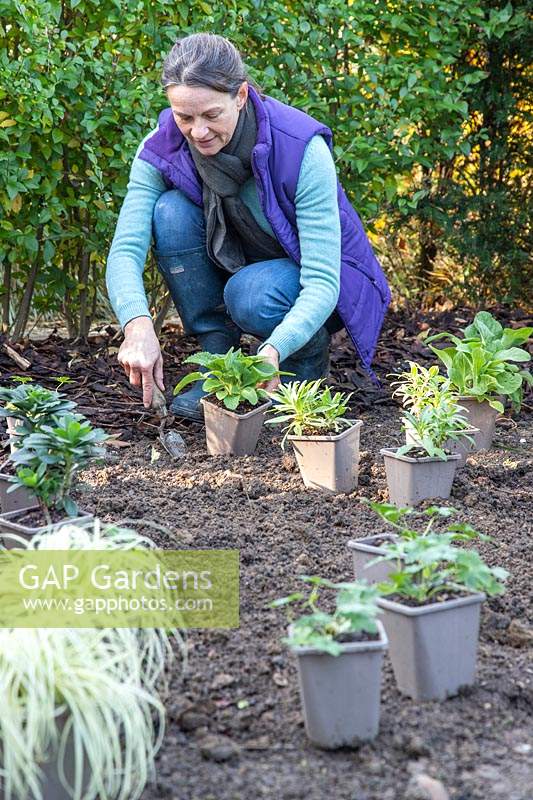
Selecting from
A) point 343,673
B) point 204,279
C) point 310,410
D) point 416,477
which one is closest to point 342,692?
point 343,673

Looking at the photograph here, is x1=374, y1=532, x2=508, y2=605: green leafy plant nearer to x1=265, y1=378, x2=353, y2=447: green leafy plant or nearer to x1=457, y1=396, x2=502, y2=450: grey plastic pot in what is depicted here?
x1=265, y1=378, x2=353, y2=447: green leafy plant

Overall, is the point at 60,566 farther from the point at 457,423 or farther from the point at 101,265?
the point at 101,265

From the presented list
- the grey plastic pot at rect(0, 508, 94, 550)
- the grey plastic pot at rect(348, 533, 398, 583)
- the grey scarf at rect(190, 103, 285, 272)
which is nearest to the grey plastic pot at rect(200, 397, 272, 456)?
the grey scarf at rect(190, 103, 285, 272)

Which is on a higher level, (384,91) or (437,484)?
(384,91)

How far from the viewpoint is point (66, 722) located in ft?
5.37

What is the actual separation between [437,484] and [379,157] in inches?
87.5

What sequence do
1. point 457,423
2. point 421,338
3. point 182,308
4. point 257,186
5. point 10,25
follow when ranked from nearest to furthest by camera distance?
point 457,423, point 257,186, point 182,308, point 10,25, point 421,338

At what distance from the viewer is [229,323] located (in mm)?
4039

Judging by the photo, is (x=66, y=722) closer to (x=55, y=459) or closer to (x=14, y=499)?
(x=55, y=459)

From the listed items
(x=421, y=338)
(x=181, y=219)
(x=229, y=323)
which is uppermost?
(x=181, y=219)

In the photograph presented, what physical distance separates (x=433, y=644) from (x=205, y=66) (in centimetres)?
204

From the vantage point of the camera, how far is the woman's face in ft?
10.6

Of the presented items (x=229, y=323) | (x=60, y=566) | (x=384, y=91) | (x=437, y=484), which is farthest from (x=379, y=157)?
(x=60, y=566)

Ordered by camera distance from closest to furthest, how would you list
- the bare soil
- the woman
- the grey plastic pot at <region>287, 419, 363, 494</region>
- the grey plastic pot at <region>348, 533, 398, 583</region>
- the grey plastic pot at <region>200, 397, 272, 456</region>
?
the bare soil < the grey plastic pot at <region>348, 533, 398, 583</region> < the grey plastic pot at <region>287, 419, 363, 494</region> < the woman < the grey plastic pot at <region>200, 397, 272, 456</region>
